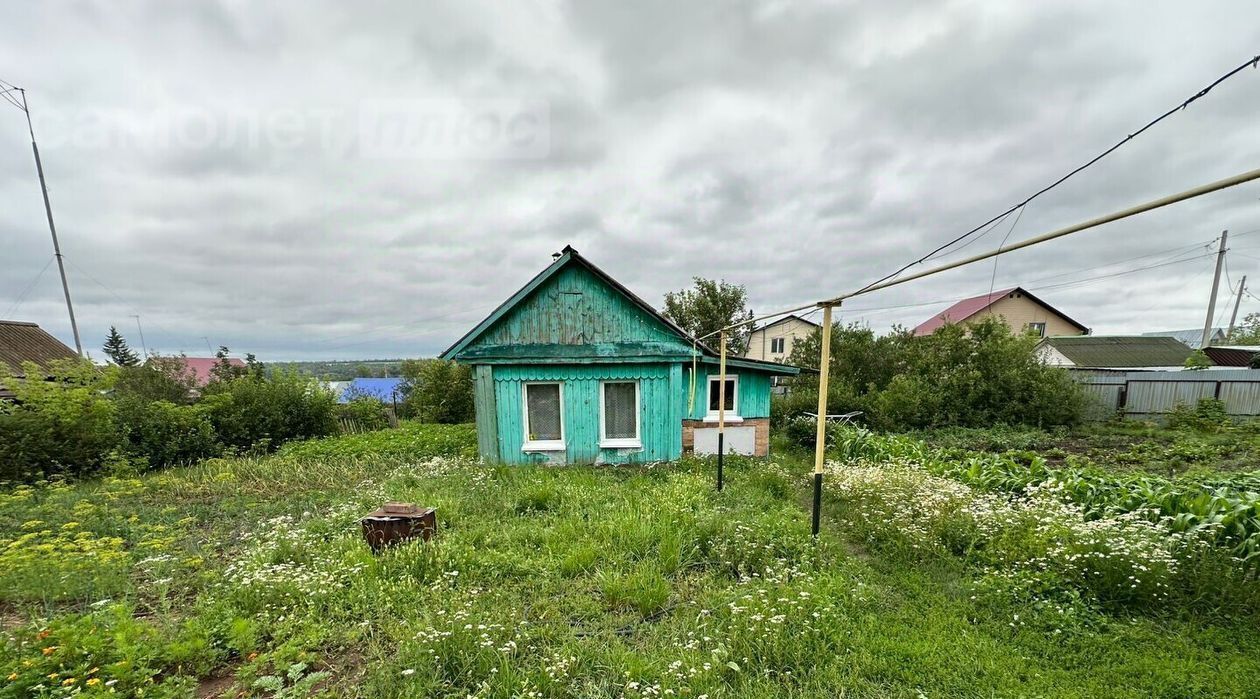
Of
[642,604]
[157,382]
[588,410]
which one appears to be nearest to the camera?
[642,604]

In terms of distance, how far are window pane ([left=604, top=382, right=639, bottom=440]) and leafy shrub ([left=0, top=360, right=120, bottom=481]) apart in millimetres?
11240

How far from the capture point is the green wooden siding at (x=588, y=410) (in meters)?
9.43

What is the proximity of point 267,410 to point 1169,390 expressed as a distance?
1178 inches

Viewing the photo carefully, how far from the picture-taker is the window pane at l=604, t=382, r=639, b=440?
9742mm

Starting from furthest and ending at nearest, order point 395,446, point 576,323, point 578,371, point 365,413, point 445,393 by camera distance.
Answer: point 445,393 < point 365,413 < point 395,446 < point 578,371 < point 576,323

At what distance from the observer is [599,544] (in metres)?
4.97

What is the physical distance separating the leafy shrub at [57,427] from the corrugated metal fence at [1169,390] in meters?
A: 28.0

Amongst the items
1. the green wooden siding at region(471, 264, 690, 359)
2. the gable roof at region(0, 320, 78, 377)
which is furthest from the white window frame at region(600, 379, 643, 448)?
the gable roof at region(0, 320, 78, 377)

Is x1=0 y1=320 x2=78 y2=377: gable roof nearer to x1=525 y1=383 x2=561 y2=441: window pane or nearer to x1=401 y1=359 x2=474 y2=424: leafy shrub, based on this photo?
x1=401 y1=359 x2=474 y2=424: leafy shrub

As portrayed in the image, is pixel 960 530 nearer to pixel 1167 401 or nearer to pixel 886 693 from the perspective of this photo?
pixel 886 693

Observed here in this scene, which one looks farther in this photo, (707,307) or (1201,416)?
(707,307)

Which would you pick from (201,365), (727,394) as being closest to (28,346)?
(201,365)

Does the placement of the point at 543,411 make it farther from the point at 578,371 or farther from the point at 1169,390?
the point at 1169,390

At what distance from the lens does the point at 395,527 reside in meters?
5.01
